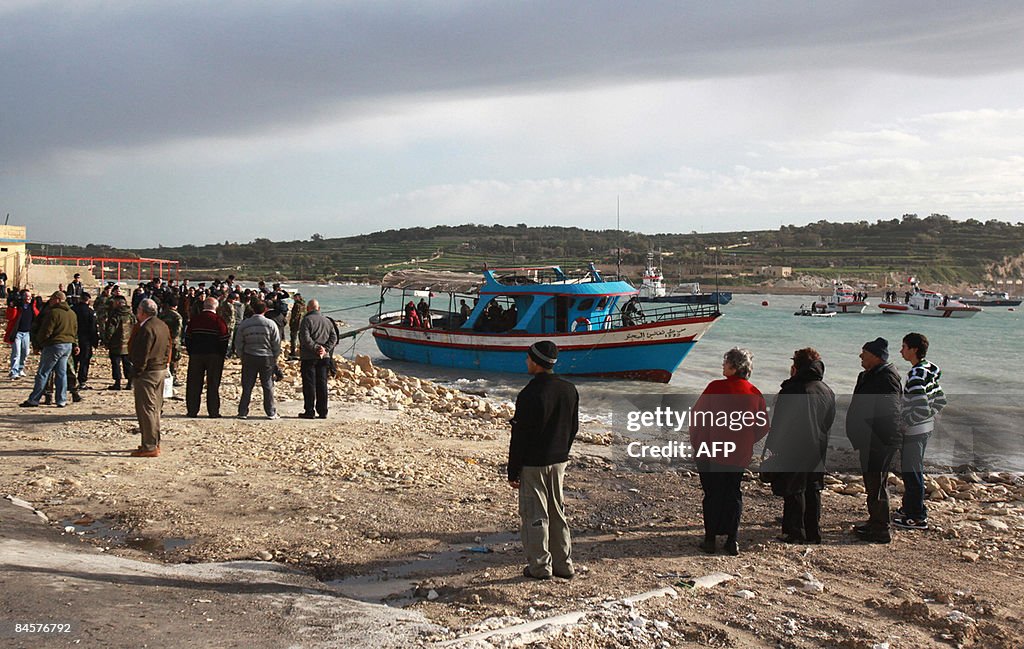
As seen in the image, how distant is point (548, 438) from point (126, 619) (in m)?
2.53

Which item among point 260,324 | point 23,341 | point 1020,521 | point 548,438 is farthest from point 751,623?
point 23,341

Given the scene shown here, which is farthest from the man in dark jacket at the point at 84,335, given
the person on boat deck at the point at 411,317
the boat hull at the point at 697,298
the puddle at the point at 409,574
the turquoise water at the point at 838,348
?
the boat hull at the point at 697,298

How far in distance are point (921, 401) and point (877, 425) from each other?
19.4 inches

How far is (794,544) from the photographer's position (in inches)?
257

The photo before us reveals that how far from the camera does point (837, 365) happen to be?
106 feet

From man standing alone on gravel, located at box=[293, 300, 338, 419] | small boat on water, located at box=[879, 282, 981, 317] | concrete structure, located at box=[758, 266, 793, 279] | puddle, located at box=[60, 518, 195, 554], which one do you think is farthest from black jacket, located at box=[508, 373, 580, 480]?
concrete structure, located at box=[758, 266, 793, 279]

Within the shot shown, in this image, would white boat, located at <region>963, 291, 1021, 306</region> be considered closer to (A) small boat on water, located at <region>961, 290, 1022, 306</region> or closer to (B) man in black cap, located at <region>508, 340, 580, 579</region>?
(A) small boat on water, located at <region>961, 290, 1022, 306</region>

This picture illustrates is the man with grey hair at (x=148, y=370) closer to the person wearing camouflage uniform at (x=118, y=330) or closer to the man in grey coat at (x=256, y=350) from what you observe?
the man in grey coat at (x=256, y=350)

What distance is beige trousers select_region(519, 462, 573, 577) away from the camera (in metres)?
5.32

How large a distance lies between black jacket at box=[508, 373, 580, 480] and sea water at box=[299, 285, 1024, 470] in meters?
9.66

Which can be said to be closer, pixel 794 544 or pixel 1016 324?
pixel 794 544

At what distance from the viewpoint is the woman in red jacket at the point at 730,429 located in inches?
233

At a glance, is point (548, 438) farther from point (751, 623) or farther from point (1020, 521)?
point (1020, 521)

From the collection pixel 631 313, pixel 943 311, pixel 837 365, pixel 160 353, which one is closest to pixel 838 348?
pixel 837 365
